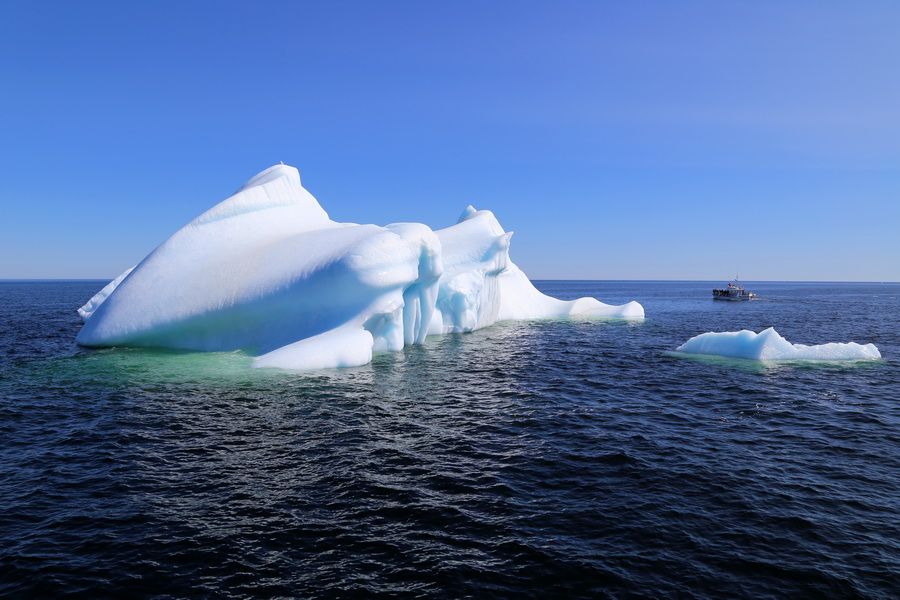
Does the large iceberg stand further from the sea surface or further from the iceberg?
the iceberg

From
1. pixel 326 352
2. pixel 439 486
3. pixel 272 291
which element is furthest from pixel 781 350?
pixel 272 291

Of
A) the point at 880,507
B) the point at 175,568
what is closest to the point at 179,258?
the point at 175,568

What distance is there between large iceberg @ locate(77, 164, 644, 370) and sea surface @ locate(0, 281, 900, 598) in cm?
417

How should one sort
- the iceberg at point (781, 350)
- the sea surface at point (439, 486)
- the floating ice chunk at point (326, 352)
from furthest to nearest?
the iceberg at point (781, 350), the floating ice chunk at point (326, 352), the sea surface at point (439, 486)

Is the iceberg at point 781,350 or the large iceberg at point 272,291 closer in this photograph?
the large iceberg at point 272,291

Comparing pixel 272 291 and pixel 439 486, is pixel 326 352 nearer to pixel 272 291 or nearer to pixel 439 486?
pixel 272 291

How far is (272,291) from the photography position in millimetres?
27969

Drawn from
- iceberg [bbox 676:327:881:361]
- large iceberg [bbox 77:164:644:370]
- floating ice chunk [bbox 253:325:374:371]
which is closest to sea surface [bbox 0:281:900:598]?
floating ice chunk [bbox 253:325:374:371]

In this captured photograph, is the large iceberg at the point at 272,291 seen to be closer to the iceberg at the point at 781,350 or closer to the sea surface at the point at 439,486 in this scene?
the sea surface at the point at 439,486

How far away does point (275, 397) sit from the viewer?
19312 millimetres

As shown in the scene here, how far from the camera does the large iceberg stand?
27609 millimetres

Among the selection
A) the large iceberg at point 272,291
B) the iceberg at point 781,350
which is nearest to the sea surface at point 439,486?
the large iceberg at point 272,291

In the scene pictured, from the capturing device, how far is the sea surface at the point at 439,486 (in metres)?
8.67

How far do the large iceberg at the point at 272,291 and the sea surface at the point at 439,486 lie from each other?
4171 millimetres
